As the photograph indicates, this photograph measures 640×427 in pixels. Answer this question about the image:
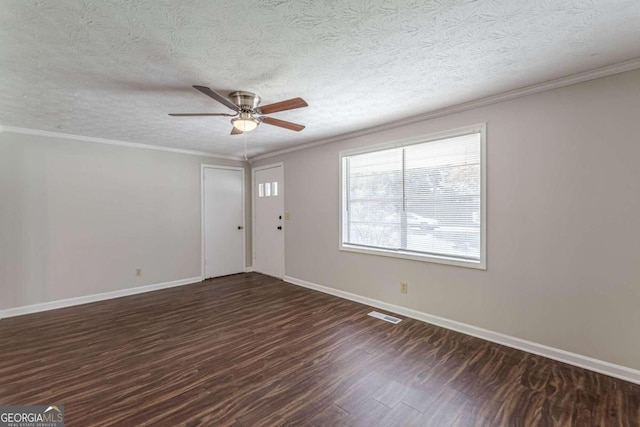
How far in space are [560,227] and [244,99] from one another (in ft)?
9.53

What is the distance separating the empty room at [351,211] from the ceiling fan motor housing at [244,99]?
0.5 inches

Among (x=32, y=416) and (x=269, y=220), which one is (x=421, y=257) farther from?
(x=32, y=416)

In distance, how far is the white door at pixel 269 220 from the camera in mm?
5168

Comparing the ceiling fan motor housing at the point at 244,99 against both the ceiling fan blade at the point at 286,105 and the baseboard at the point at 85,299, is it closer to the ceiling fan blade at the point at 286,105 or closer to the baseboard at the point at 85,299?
the ceiling fan blade at the point at 286,105

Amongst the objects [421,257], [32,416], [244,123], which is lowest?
[32,416]

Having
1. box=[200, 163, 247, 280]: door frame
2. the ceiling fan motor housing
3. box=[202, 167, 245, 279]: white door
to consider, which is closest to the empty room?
the ceiling fan motor housing

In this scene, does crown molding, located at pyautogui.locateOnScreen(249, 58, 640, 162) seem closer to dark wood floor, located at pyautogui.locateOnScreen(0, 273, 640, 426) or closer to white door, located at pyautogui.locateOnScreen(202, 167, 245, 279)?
dark wood floor, located at pyautogui.locateOnScreen(0, 273, 640, 426)

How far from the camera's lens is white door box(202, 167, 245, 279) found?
17.1 ft

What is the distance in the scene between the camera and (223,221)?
5.42 meters

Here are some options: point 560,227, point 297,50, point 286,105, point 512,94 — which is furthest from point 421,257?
point 297,50

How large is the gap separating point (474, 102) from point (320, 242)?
271cm

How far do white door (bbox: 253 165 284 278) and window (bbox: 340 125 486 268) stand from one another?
4.96 ft

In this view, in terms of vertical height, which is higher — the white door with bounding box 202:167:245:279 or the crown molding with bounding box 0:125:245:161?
the crown molding with bounding box 0:125:245:161

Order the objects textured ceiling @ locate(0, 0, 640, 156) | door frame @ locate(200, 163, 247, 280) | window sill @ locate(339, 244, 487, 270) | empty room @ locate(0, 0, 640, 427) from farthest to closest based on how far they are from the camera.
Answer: door frame @ locate(200, 163, 247, 280) → window sill @ locate(339, 244, 487, 270) → empty room @ locate(0, 0, 640, 427) → textured ceiling @ locate(0, 0, 640, 156)
